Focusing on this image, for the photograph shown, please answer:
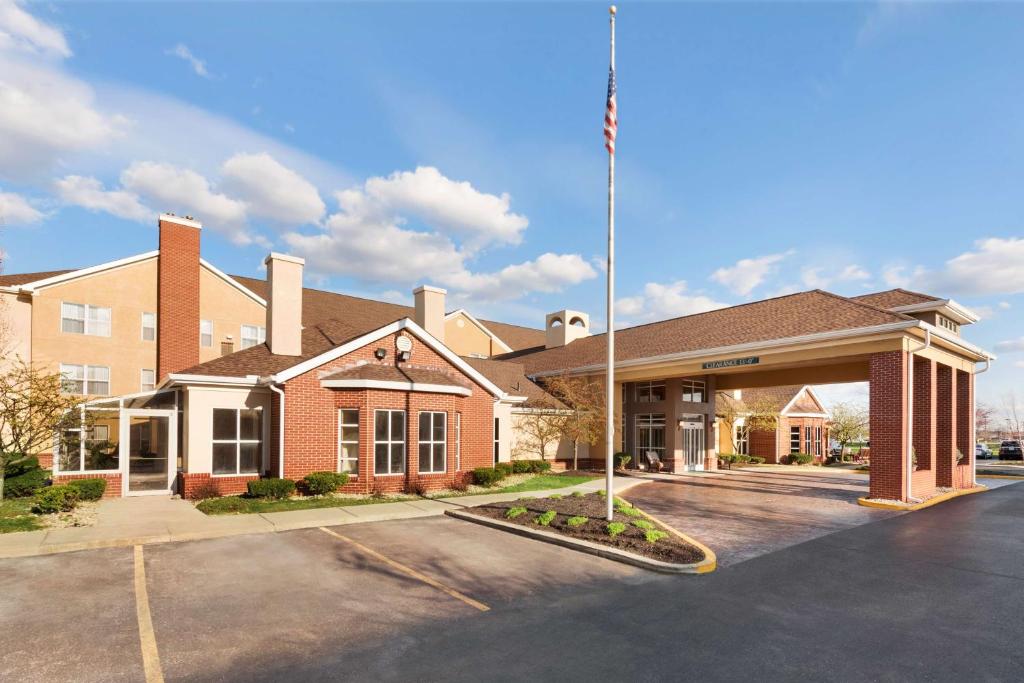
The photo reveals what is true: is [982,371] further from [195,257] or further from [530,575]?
[195,257]

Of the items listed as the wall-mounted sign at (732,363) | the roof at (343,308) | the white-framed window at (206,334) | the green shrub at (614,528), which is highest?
the roof at (343,308)

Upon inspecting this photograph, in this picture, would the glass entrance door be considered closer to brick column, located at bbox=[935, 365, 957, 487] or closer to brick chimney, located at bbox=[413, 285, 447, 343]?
brick chimney, located at bbox=[413, 285, 447, 343]

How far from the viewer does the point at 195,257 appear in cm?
2762

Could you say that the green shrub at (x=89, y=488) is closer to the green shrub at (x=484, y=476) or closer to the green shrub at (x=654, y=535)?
the green shrub at (x=484, y=476)

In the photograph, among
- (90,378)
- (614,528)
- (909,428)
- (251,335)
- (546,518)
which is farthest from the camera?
(251,335)

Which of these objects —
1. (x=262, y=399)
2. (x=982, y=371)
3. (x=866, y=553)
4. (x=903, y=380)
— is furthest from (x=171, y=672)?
(x=982, y=371)

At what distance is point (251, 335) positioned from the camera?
30688mm

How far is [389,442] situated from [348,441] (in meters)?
1.28

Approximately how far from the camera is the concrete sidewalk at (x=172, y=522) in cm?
1076

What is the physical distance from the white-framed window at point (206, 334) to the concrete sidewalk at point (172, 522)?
14.3 meters

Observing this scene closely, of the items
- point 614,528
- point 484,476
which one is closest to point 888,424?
point 614,528

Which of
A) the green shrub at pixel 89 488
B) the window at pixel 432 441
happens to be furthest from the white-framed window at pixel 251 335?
the window at pixel 432 441

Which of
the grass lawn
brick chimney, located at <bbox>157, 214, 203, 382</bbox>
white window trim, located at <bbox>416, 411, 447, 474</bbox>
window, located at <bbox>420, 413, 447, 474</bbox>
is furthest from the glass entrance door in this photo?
window, located at <bbox>420, 413, 447, 474</bbox>

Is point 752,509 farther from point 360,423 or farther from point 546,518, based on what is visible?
point 360,423
